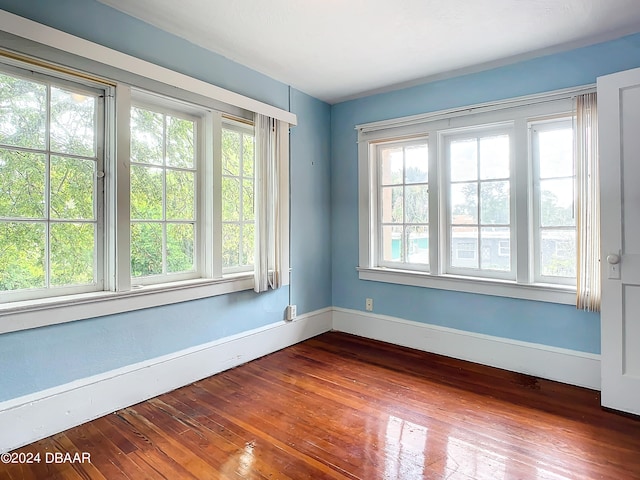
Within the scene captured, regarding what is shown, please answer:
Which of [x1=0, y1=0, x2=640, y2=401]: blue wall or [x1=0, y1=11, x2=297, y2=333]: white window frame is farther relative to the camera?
[x1=0, y1=0, x2=640, y2=401]: blue wall

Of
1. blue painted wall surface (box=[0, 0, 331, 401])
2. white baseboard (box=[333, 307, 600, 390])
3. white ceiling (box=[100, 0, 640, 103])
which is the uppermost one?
white ceiling (box=[100, 0, 640, 103])

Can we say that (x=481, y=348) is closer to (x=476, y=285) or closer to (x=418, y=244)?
(x=476, y=285)

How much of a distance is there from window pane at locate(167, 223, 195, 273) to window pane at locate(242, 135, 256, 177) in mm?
697

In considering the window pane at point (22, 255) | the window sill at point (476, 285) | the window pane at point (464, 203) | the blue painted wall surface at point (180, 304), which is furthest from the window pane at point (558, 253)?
the window pane at point (22, 255)

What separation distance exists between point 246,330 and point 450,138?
7.94 feet

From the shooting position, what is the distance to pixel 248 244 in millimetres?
3221

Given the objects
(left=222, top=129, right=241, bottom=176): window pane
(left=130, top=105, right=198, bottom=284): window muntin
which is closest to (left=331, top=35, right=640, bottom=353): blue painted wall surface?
(left=222, top=129, right=241, bottom=176): window pane

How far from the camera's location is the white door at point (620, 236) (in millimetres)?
2209

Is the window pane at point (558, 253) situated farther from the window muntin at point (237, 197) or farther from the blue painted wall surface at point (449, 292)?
the window muntin at point (237, 197)

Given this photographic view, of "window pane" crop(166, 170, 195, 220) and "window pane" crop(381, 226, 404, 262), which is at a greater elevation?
"window pane" crop(166, 170, 195, 220)

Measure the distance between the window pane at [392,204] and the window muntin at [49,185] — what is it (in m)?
2.48

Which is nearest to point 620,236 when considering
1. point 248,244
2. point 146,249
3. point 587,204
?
point 587,204

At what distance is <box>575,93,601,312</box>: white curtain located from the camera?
2496 mm

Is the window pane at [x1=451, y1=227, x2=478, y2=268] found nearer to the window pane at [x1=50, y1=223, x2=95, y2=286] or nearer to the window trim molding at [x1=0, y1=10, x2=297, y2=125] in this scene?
the window trim molding at [x1=0, y1=10, x2=297, y2=125]
